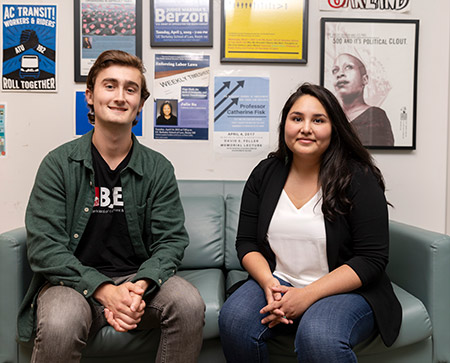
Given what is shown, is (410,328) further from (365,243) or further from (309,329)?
(309,329)

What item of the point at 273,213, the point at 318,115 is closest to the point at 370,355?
the point at 273,213

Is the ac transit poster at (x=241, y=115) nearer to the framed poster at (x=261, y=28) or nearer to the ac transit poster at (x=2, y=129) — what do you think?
the framed poster at (x=261, y=28)

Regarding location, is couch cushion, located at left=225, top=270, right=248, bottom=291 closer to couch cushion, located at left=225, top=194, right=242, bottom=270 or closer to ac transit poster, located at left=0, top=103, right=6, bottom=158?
couch cushion, located at left=225, top=194, right=242, bottom=270

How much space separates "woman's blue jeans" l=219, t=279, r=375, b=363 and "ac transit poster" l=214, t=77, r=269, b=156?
93 centimetres

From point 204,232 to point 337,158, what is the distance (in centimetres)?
72

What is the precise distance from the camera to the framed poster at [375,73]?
2027mm

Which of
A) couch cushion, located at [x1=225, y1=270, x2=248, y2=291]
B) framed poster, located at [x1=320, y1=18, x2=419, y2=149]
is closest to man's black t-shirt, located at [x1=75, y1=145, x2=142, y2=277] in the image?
couch cushion, located at [x1=225, y1=270, x2=248, y2=291]

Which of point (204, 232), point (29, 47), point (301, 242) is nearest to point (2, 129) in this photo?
point (29, 47)

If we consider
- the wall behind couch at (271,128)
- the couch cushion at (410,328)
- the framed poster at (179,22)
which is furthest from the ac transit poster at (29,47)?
the couch cushion at (410,328)

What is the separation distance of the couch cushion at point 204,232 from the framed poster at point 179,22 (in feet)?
2.66

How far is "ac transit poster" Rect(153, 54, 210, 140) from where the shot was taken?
2.03m

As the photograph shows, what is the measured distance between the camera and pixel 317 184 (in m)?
1.39

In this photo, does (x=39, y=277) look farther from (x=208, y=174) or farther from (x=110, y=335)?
(x=208, y=174)

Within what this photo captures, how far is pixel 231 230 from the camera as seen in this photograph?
6.06ft
